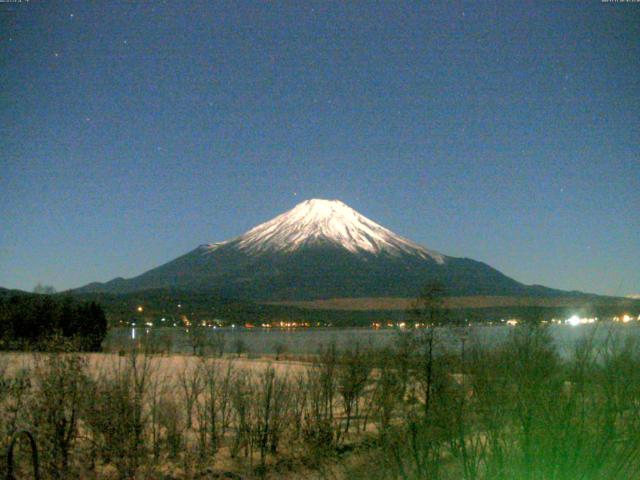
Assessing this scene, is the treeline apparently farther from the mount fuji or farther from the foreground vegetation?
the mount fuji

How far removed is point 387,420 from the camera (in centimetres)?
1294

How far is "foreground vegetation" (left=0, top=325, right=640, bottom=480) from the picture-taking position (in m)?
4.71

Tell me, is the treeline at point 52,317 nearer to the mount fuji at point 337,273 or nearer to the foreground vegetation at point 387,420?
the foreground vegetation at point 387,420

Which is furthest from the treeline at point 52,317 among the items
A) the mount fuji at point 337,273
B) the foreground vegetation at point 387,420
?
the mount fuji at point 337,273

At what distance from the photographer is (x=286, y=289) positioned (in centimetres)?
16650

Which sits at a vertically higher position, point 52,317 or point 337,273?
point 337,273

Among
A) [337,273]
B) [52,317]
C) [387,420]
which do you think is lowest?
[387,420]

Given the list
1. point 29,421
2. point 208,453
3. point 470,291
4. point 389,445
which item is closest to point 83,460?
point 29,421

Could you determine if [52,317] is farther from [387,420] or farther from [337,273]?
[337,273]

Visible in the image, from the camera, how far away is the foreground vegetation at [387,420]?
4.71 m

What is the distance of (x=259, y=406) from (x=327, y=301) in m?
144

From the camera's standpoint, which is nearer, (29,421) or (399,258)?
(29,421)

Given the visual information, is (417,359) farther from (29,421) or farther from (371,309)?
(371,309)

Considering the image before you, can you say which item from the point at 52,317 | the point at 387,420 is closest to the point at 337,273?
the point at 52,317
